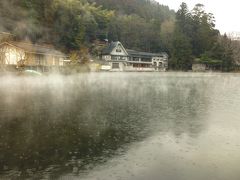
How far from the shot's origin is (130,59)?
284ft

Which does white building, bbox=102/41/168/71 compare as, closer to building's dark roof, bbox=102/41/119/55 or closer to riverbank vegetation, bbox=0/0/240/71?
building's dark roof, bbox=102/41/119/55

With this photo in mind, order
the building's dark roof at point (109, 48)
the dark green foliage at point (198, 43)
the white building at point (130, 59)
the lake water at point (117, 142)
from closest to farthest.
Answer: the lake water at point (117, 142)
the building's dark roof at point (109, 48)
the white building at point (130, 59)
the dark green foliage at point (198, 43)

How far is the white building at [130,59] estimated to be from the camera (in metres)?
82.4

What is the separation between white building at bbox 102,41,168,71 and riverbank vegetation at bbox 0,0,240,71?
10.1ft

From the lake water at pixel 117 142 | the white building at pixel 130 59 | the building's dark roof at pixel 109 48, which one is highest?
the building's dark roof at pixel 109 48

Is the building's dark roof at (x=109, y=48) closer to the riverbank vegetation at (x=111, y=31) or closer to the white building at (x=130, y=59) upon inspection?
the white building at (x=130, y=59)

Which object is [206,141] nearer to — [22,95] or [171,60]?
[22,95]

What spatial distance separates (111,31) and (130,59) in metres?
14.5

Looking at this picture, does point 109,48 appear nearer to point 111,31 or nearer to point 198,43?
point 111,31

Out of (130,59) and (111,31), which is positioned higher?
(111,31)

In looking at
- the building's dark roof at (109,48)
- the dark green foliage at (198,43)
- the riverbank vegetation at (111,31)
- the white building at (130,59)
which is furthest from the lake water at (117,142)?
the dark green foliage at (198,43)

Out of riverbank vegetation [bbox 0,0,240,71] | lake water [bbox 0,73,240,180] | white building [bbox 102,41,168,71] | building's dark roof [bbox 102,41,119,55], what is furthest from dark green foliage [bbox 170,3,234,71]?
lake water [bbox 0,73,240,180]

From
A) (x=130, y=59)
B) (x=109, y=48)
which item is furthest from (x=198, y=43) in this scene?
(x=109, y=48)

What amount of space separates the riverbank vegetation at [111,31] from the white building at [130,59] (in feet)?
10.1
